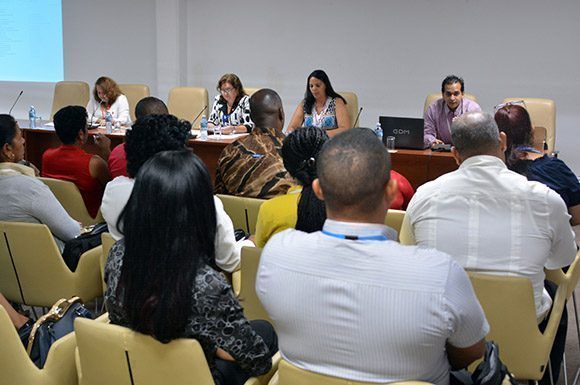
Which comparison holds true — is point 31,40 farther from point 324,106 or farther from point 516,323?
point 516,323

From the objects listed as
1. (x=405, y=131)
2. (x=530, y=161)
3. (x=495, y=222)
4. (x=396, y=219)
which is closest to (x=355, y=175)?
(x=495, y=222)

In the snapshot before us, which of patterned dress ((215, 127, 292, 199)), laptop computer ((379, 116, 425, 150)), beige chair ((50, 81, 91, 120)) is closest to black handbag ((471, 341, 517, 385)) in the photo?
patterned dress ((215, 127, 292, 199))

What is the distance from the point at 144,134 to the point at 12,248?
3.00 ft

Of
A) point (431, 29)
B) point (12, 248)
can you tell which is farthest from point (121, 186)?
point (431, 29)

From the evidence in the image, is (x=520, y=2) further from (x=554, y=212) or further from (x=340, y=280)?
(x=340, y=280)

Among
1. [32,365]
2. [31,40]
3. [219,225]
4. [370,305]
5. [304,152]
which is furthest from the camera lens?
[31,40]

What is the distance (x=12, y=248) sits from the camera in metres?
3.01

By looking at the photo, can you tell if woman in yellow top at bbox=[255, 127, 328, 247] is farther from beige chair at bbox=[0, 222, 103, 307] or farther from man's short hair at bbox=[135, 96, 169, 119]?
man's short hair at bbox=[135, 96, 169, 119]

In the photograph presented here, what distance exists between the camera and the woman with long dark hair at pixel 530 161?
3.09 metres

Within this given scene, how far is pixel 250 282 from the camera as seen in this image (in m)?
2.52

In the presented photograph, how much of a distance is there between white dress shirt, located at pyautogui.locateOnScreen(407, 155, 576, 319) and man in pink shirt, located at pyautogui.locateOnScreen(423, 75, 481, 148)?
2.95 meters

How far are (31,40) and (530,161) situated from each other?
752cm

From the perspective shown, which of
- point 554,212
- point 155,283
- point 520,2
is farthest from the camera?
point 520,2

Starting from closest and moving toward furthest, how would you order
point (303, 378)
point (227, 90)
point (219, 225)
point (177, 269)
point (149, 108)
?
point (303, 378), point (177, 269), point (219, 225), point (149, 108), point (227, 90)
